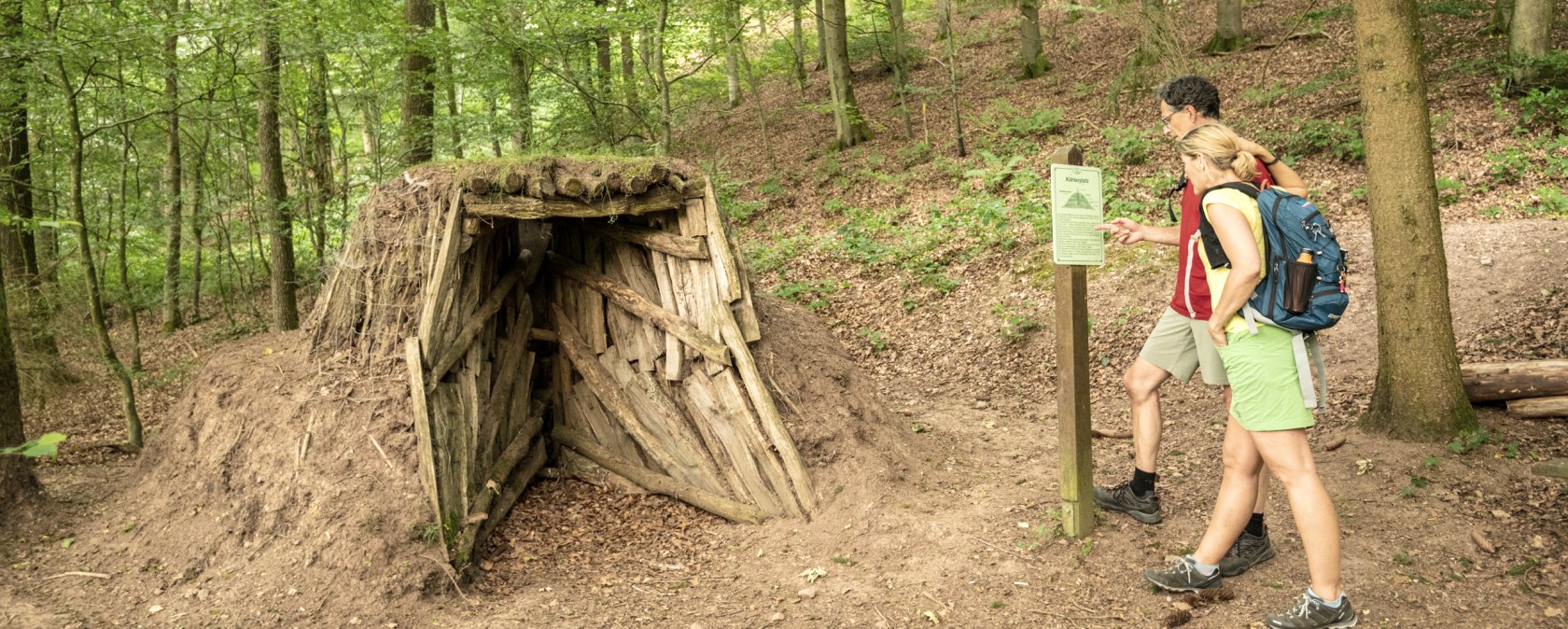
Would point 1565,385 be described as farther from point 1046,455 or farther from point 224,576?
point 224,576

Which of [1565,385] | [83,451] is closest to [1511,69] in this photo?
[1565,385]

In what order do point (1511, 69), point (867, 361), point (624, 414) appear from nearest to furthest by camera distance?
point (624, 414) < point (867, 361) < point (1511, 69)

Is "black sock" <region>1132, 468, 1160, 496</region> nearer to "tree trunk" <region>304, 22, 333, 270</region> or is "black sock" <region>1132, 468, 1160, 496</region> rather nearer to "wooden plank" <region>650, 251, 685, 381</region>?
"wooden plank" <region>650, 251, 685, 381</region>

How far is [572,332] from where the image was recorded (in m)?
7.41

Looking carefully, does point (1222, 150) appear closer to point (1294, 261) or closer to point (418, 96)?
point (1294, 261)

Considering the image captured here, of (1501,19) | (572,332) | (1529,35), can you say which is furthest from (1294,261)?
(1501,19)

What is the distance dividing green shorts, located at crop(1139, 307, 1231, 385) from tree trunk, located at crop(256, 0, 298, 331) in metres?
9.72

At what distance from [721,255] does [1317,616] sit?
4100 millimetres

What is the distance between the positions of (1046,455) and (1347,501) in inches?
78.3

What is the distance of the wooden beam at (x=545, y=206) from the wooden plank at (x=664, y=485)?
6.85 ft

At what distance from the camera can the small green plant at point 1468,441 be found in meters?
5.18

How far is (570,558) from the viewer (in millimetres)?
5938

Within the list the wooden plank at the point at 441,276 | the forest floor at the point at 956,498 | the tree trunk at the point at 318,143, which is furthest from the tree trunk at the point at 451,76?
the wooden plank at the point at 441,276

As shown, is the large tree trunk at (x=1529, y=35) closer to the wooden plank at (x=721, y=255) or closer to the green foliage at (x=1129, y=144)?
the green foliage at (x=1129, y=144)
